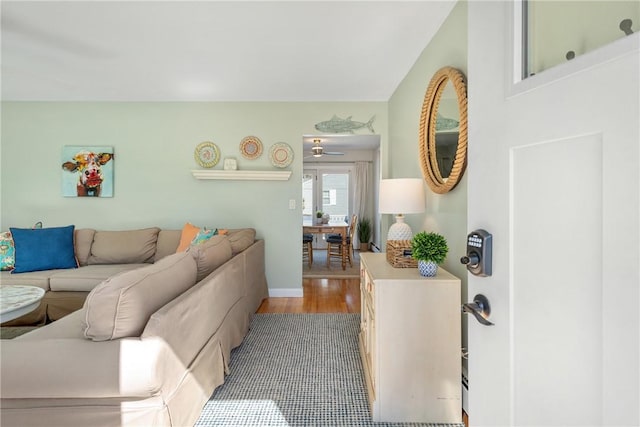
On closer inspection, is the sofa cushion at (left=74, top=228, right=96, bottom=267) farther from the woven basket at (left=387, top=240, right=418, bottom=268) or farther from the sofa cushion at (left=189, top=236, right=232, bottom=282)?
the woven basket at (left=387, top=240, right=418, bottom=268)

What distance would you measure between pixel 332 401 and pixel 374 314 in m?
0.62

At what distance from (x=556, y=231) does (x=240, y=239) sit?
2.82 meters

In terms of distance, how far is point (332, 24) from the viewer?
7.03 feet

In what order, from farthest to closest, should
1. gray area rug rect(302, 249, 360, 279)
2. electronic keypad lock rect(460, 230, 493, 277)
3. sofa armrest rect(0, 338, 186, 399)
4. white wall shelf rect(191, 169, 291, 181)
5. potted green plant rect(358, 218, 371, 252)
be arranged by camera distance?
potted green plant rect(358, 218, 371, 252) → gray area rug rect(302, 249, 360, 279) → white wall shelf rect(191, 169, 291, 181) → sofa armrest rect(0, 338, 186, 399) → electronic keypad lock rect(460, 230, 493, 277)

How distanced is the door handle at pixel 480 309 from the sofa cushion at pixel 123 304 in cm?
131

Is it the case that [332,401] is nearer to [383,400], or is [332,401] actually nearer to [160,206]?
[383,400]

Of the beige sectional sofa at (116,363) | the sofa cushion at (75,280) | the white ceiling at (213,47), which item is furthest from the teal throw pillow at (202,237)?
the white ceiling at (213,47)

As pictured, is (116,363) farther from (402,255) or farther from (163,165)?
(163,165)

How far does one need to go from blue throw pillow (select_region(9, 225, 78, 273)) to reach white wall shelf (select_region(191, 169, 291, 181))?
5.06 ft

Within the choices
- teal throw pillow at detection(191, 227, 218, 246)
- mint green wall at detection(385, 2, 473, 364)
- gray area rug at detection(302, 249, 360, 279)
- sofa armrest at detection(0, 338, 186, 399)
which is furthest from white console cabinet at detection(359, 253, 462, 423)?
gray area rug at detection(302, 249, 360, 279)

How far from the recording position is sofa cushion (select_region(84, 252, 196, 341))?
126 centimetres

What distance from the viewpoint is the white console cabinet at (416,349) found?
1.63 meters

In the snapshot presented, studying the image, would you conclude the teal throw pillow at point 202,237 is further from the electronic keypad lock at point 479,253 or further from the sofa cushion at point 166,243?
the electronic keypad lock at point 479,253

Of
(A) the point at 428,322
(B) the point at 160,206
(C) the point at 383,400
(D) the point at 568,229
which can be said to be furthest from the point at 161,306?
(B) the point at 160,206
